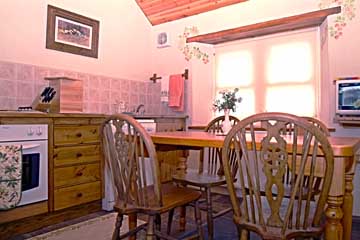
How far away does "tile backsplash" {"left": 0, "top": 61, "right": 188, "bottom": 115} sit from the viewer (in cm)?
276

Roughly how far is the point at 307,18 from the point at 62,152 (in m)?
2.51

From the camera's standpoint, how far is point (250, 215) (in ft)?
4.50

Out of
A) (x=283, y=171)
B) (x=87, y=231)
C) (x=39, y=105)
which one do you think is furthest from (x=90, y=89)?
(x=283, y=171)

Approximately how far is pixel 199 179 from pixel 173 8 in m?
2.56

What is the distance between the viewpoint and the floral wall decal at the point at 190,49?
12.6 feet

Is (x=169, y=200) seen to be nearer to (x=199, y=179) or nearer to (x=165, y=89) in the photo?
(x=199, y=179)

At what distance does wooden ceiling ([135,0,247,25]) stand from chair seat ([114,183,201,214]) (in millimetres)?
2502

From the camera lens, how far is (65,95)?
2.83m

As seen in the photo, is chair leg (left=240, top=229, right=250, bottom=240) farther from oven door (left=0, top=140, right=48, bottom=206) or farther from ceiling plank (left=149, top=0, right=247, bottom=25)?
ceiling plank (left=149, top=0, right=247, bottom=25)

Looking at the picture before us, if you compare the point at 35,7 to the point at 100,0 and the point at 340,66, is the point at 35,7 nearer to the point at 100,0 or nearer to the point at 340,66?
the point at 100,0

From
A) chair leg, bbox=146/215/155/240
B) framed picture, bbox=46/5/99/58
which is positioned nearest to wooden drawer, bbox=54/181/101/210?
chair leg, bbox=146/215/155/240

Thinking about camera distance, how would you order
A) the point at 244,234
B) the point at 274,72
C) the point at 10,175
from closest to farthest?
the point at 244,234, the point at 10,175, the point at 274,72

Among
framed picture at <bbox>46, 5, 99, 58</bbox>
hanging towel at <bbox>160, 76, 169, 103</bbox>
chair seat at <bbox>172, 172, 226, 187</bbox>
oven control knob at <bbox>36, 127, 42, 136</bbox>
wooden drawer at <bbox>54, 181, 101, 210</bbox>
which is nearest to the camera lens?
chair seat at <bbox>172, 172, 226, 187</bbox>

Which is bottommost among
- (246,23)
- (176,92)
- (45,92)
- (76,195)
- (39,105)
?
(76,195)
